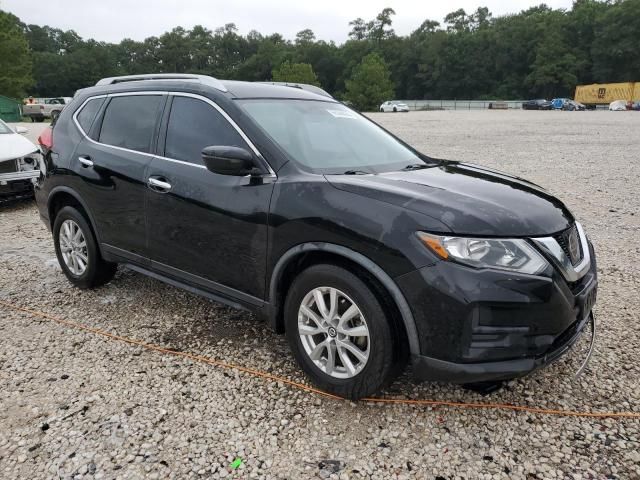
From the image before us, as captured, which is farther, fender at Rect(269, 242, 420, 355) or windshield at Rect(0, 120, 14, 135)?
windshield at Rect(0, 120, 14, 135)

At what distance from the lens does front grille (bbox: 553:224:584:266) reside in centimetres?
272

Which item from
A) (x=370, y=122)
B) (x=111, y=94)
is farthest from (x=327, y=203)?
(x=111, y=94)

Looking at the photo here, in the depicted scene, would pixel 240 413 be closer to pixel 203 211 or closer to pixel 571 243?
pixel 203 211

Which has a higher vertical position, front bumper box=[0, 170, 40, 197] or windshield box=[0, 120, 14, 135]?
windshield box=[0, 120, 14, 135]

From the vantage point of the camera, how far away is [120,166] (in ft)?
12.9

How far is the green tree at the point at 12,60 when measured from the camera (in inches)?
2040

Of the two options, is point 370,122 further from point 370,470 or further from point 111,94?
point 370,470

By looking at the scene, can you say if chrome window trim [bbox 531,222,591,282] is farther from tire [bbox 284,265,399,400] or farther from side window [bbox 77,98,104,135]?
side window [bbox 77,98,104,135]

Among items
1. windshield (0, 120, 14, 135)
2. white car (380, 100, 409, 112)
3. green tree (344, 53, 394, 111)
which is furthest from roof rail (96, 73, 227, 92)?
green tree (344, 53, 394, 111)

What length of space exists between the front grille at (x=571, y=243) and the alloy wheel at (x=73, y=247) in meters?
3.71

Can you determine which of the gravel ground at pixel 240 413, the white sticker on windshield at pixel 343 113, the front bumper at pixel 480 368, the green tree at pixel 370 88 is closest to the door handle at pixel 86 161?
the gravel ground at pixel 240 413

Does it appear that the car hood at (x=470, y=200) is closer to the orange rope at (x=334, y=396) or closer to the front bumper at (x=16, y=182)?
the orange rope at (x=334, y=396)

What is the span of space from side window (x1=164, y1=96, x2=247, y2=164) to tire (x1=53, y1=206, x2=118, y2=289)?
126 cm

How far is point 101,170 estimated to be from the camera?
4.09 metres
